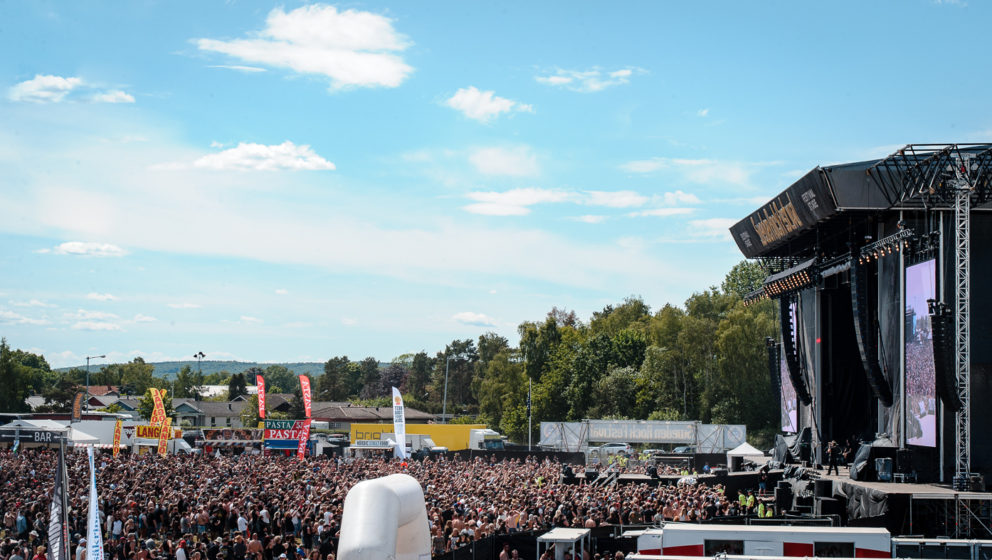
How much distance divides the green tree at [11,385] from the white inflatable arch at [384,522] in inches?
4249

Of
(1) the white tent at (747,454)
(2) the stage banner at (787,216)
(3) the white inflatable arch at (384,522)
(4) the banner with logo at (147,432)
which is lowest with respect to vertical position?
(4) the banner with logo at (147,432)

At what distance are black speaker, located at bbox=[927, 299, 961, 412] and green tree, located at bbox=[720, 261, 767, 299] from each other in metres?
61.7

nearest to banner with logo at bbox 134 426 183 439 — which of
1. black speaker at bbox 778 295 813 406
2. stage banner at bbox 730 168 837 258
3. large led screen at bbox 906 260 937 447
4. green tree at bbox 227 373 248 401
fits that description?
stage banner at bbox 730 168 837 258

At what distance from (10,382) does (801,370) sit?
9509cm

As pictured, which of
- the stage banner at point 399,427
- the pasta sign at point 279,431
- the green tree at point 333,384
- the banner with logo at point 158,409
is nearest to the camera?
the stage banner at point 399,427

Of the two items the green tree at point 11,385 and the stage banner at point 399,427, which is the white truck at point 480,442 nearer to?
the stage banner at point 399,427

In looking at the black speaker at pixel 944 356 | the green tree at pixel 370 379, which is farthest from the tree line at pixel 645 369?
the green tree at pixel 370 379

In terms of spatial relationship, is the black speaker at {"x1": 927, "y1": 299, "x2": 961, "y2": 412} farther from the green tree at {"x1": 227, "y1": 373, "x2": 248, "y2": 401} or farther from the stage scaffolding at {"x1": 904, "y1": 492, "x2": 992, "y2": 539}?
the green tree at {"x1": 227, "y1": 373, "x2": 248, "y2": 401}

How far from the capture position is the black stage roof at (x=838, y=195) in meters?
23.0

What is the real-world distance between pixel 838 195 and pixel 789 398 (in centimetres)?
1207

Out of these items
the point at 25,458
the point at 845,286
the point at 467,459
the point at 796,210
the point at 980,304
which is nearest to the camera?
the point at 980,304

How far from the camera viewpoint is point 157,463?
3428cm

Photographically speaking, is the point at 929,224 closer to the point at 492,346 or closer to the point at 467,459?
the point at 467,459

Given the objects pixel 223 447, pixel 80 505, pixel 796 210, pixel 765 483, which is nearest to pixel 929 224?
pixel 796 210
